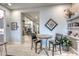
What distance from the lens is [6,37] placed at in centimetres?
246

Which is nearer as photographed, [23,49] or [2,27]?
[2,27]

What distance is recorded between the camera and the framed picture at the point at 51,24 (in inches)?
98.3

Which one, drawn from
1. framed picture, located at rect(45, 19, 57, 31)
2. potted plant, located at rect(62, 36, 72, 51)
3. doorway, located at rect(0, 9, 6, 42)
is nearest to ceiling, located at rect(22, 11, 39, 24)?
framed picture, located at rect(45, 19, 57, 31)

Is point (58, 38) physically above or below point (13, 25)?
below

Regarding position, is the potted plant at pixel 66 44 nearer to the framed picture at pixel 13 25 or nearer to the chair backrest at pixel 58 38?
the chair backrest at pixel 58 38

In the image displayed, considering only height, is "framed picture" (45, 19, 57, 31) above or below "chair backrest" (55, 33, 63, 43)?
above

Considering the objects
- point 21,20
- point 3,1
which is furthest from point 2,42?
point 3,1

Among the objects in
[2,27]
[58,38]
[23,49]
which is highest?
[2,27]

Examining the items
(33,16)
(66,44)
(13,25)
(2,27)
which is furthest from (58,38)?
(2,27)

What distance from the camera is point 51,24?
2531 mm

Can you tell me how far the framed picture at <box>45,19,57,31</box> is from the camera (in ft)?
8.19

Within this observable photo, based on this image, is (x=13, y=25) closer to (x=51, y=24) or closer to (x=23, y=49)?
(x=23, y=49)

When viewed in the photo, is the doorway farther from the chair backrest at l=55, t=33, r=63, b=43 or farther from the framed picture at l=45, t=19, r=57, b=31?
the chair backrest at l=55, t=33, r=63, b=43

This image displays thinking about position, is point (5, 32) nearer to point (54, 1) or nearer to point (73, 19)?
point (54, 1)
